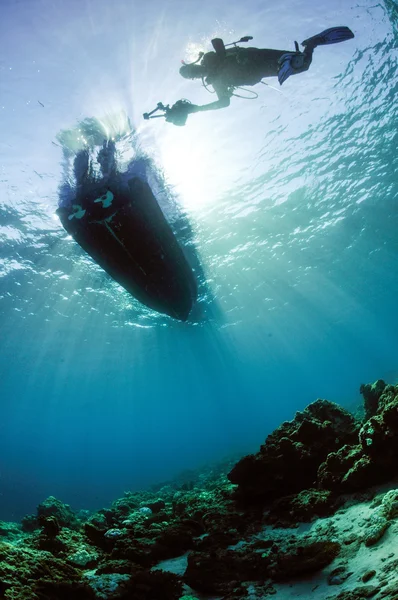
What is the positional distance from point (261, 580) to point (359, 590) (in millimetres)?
1686

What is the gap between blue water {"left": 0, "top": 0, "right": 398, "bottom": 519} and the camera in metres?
8.68

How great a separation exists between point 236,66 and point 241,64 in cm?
11

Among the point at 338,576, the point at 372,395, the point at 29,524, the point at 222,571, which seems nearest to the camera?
the point at 338,576

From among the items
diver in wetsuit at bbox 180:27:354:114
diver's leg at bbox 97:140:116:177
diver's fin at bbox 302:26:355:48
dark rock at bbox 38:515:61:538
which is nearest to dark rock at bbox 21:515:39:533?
dark rock at bbox 38:515:61:538

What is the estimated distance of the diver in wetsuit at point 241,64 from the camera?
5801mm

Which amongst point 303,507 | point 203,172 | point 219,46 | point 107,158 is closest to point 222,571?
point 303,507

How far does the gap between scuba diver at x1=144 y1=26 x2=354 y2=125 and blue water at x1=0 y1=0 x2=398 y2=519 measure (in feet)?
12.1

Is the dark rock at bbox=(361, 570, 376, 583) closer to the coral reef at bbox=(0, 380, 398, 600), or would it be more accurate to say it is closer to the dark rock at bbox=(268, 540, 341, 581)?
the coral reef at bbox=(0, 380, 398, 600)

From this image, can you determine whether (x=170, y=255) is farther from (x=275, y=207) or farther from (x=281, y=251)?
(x=281, y=251)

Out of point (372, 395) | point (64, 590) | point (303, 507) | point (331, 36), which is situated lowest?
point (303, 507)

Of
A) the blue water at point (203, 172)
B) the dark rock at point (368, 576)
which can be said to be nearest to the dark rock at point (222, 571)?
the dark rock at point (368, 576)

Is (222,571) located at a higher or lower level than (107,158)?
lower

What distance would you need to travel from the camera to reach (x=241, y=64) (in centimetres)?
620

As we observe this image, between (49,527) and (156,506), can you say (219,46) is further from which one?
(156,506)
